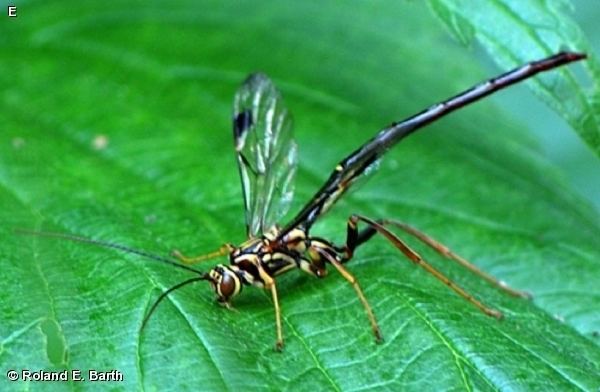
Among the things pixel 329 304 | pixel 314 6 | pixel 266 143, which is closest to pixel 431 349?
pixel 329 304

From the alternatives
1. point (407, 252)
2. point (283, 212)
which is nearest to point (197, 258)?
point (283, 212)

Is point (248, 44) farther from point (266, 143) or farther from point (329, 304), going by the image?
point (329, 304)

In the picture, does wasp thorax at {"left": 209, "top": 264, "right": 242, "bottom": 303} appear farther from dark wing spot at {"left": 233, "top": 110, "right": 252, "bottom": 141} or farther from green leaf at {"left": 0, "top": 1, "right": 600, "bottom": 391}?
dark wing spot at {"left": 233, "top": 110, "right": 252, "bottom": 141}

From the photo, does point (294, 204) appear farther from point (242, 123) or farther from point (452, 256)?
point (452, 256)

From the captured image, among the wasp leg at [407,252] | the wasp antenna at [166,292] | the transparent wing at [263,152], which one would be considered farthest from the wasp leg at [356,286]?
the wasp antenna at [166,292]

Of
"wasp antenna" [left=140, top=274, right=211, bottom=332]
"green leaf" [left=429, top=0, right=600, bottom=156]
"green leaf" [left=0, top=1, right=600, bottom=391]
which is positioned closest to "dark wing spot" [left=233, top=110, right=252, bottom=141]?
"green leaf" [left=0, top=1, right=600, bottom=391]

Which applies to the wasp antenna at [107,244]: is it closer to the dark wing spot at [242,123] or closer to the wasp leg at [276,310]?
the wasp leg at [276,310]
